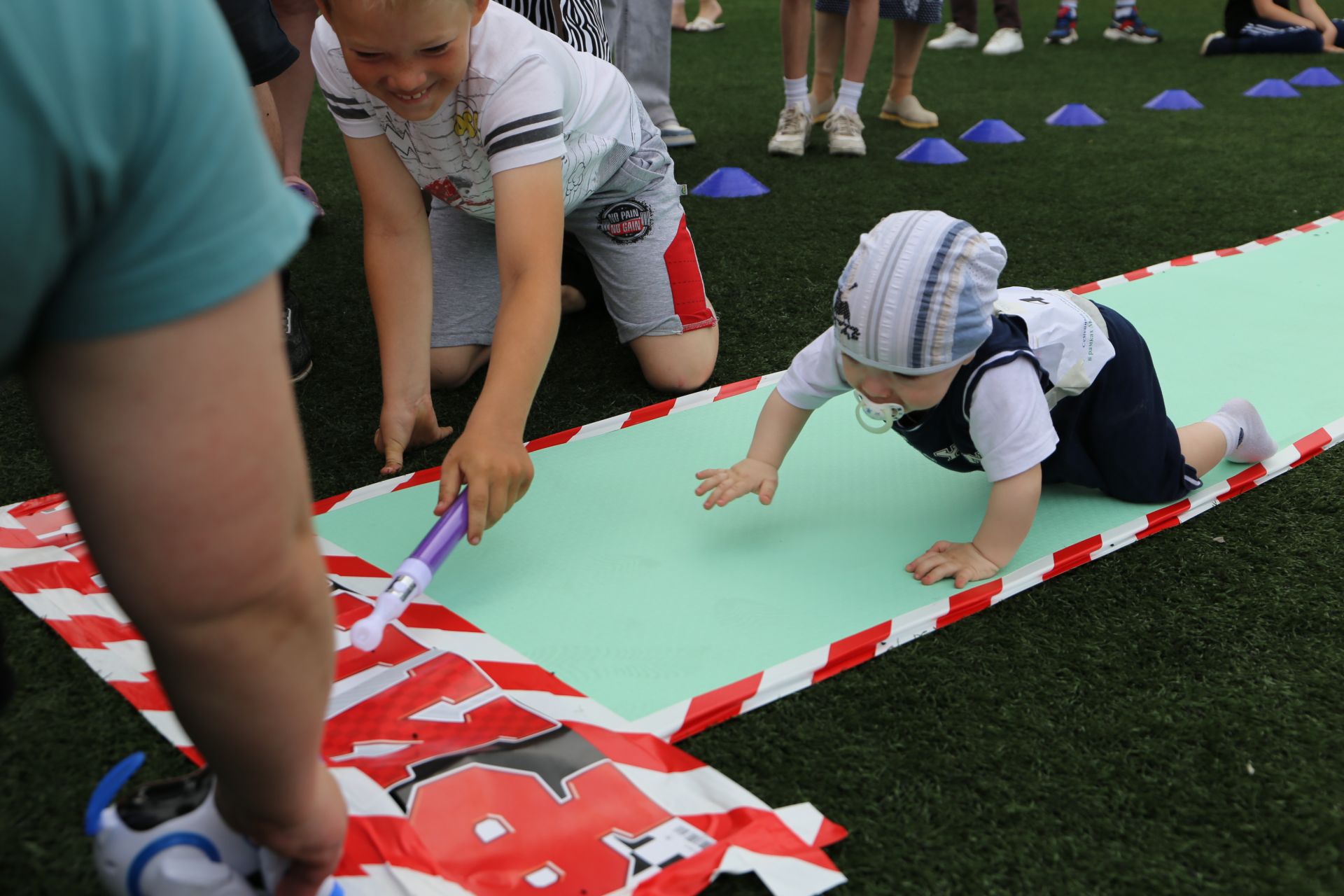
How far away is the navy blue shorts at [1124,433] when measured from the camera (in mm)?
1283

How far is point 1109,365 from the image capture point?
4.20ft

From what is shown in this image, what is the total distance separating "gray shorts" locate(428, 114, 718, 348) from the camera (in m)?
1.77

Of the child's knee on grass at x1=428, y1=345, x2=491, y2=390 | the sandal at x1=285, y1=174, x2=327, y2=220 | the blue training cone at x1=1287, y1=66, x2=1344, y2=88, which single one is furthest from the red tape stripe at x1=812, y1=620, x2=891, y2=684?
the blue training cone at x1=1287, y1=66, x2=1344, y2=88

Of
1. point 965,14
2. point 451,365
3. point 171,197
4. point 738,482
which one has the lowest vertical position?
point 965,14

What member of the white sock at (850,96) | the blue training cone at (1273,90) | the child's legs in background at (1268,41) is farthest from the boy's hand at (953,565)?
the child's legs in background at (1268,41)

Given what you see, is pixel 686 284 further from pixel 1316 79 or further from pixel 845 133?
pixel 1316 79

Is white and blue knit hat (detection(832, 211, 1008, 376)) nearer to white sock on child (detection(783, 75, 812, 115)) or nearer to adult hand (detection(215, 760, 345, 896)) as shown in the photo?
adult hand (detection(215, 760, 345, 896))

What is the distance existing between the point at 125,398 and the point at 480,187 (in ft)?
3.82

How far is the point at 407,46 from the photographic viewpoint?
1.22 metres

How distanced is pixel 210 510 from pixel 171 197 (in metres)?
0.13

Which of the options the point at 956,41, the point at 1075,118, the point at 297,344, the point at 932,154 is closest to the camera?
the point at 297,344

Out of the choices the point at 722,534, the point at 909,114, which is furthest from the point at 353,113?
the point at 909,114

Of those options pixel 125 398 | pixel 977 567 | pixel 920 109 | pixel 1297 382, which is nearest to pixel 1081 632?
pixel 977 567

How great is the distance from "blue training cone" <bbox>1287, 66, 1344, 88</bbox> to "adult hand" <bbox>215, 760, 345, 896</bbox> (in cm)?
435
